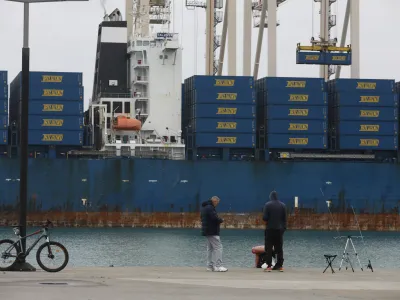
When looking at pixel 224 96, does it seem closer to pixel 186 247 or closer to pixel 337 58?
pixel 337 58

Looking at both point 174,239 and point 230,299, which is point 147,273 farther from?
point 174,239

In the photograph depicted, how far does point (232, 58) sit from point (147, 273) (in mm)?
47780

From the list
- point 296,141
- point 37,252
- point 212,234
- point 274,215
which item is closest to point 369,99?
point 296,141

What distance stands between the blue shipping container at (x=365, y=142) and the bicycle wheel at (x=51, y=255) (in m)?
44.6

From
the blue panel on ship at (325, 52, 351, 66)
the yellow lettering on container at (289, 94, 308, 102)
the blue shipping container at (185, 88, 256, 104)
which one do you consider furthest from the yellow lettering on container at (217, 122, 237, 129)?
the blue panel on ship at (325, 52, 351, 66)

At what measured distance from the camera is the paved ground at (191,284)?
13.3 metres

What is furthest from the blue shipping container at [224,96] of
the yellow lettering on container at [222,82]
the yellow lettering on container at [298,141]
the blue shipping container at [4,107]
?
the blue shipping container at [4,107]

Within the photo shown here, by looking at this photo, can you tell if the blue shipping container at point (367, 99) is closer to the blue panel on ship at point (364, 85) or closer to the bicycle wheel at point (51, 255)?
the blue panel on ship at point (364, 85)

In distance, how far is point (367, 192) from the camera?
205ft

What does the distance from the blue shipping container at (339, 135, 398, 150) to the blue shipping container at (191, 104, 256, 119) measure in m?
5.61

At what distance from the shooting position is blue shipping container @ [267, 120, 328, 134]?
197 ft

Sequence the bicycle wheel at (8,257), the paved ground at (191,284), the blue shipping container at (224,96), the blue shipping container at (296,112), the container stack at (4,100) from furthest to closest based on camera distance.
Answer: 1. the blue shipping container at (296,112)
2. the blue shipping container at (224,96)
3. the container stack at (4,100)
4. the bicycle wheel at (8,257)
5. the paved ground at (191,284)

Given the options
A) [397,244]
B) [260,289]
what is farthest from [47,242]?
[397,244]

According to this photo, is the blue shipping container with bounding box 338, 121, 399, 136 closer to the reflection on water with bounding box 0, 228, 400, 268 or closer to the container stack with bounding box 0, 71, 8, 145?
the reflection on water with bounding box 0, 228, 400, 268
